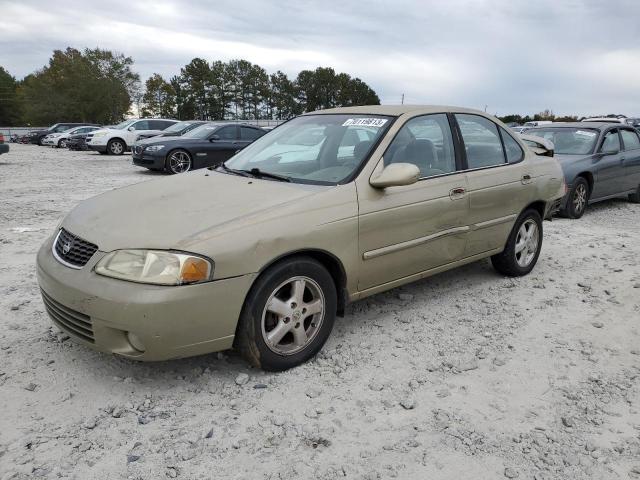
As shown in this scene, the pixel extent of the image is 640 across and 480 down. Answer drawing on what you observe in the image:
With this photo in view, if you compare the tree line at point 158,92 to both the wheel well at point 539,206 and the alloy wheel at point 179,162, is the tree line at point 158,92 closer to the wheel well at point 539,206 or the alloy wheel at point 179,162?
the alloy wheel at point 179,162

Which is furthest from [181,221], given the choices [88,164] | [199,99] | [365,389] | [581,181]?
[199,99]

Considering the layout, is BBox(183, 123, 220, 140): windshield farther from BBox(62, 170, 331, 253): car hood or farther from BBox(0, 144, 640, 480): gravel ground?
BBox(62, 170, 331, 253): car hood

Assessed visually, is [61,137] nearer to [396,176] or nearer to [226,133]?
[226,133]

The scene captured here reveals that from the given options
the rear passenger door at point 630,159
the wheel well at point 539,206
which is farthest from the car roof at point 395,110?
the rear passenger door at point 630,159

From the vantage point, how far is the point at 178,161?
13.4 metres

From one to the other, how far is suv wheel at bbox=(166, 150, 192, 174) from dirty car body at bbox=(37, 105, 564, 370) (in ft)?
30.6

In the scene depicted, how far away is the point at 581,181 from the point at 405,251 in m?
5.86

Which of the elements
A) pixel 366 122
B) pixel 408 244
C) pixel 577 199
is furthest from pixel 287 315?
pixel 577 199

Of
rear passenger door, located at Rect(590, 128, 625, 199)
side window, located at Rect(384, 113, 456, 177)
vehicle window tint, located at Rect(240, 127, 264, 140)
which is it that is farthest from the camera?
vehicle window tint, located at Rect(240, 127, 264, 140)

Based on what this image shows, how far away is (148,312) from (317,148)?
6.18 feet

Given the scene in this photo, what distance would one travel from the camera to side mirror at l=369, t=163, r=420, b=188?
3432 mm

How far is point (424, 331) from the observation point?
387cm

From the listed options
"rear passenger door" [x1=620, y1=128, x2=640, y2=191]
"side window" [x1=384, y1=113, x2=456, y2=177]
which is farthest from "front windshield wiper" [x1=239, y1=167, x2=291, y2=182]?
"rear passenger door" [x1=620, y1=128, x2=640, y2=191]

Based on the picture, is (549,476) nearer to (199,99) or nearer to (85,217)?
(85,217)
